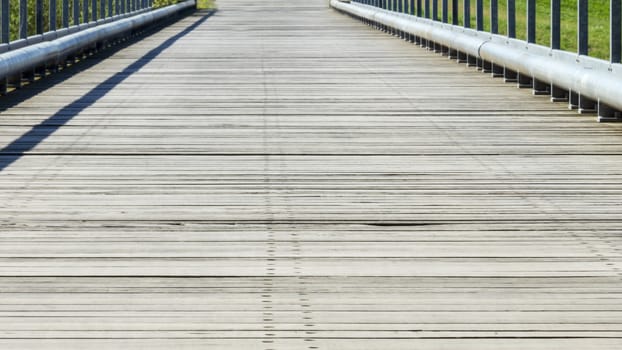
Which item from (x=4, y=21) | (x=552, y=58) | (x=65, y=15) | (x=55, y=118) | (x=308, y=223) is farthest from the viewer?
(x=65, y=15)

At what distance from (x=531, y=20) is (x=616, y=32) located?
3.54 m

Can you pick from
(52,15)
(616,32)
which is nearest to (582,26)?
(616,32)

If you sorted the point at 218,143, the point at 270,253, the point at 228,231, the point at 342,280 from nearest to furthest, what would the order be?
the point at 342,280 < the point at 270,253 < the point at 228,231 < the point at 218,143

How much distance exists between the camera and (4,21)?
580 inches

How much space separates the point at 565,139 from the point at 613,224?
11.7ft

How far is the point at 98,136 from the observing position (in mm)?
10469

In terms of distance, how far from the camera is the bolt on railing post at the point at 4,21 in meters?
14.5

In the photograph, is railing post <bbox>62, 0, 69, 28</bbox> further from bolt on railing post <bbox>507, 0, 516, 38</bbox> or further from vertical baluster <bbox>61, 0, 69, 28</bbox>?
bolt on railing post <bbox>507, 0, 516, 38</bbox>

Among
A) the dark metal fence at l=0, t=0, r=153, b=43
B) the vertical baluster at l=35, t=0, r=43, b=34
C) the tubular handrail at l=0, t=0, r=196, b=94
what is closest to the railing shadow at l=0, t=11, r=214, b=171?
the tubular handrail at l=0, t=0, r=196, b=94

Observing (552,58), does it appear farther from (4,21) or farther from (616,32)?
(4,21)

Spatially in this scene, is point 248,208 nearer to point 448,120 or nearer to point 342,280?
point 342,280

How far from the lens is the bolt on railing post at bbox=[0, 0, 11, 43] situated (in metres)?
14.5

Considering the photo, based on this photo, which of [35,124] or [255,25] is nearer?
→ [35,124]
